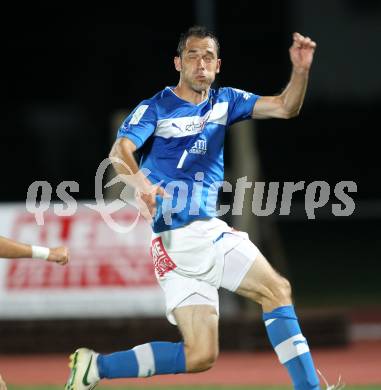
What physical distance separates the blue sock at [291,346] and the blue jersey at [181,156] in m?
0.73

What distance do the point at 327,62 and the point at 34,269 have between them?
31171mm

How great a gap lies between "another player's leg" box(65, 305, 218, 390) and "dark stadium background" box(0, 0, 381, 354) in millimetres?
26082

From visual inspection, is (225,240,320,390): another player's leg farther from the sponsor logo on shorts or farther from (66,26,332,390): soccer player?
the sponsor logo on shorts

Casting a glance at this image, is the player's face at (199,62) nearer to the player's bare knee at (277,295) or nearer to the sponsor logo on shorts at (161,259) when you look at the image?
the sponsor logo on shorts at (161,259)

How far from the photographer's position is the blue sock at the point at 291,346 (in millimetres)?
6441

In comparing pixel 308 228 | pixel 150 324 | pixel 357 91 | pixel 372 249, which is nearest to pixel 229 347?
pixel 150 324

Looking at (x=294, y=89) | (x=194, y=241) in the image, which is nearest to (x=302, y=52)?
(x=294, y=89)

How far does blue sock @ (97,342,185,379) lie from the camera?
642cm

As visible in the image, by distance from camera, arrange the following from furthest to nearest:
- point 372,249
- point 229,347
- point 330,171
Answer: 1. point 330,171
2. point 372,249
3. point 229,347

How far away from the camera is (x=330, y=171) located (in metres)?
34.7

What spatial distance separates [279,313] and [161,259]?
76 centimetres

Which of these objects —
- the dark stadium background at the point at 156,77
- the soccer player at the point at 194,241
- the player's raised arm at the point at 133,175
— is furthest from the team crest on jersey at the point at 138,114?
the dark stadium background at the point at 156,77

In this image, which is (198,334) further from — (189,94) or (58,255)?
(189,94)

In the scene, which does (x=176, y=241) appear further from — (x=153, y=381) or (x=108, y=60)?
(x=108, y=60)
